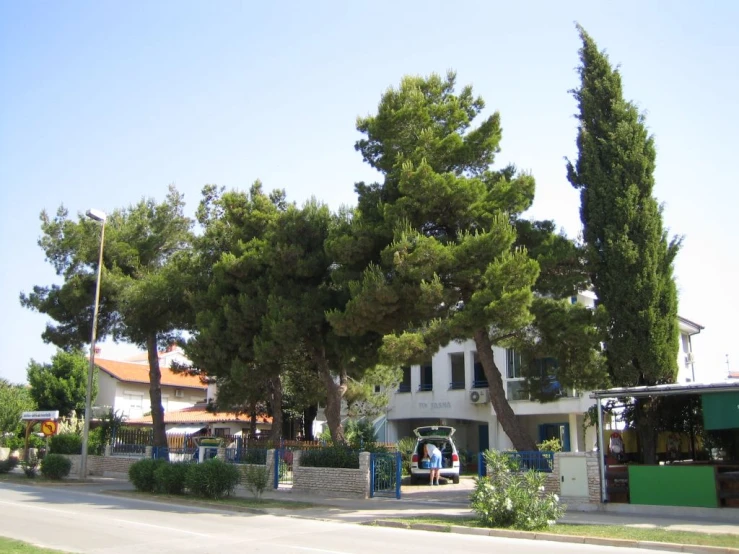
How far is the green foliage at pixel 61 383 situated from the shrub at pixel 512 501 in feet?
125

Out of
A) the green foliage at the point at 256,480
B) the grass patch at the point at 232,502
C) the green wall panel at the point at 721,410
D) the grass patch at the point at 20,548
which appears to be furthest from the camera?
the green foliage at the point at 256,480

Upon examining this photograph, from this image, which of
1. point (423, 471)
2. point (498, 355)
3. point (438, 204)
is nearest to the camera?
point (438, 204)

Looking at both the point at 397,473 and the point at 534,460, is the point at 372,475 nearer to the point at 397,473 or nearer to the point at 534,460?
the point at 397,473

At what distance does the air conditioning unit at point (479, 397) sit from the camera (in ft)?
113

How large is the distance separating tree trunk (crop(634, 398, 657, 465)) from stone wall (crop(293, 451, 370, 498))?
8274mm

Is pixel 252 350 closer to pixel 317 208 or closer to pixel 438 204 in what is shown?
pixel 317 208

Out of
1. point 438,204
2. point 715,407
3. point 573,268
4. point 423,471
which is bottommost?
point 423,471

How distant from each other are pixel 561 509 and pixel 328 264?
42.2 feet

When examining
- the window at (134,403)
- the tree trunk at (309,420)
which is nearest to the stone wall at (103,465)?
the tree trunk at (309,420)

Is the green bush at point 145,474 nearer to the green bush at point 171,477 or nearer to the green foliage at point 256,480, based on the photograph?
the green bush at point 171,477

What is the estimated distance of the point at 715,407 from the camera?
1542 centimetres

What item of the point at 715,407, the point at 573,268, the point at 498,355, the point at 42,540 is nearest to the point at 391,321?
the point at 573,268

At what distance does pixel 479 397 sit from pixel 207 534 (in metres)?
23.0

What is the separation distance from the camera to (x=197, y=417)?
47.9 meters
